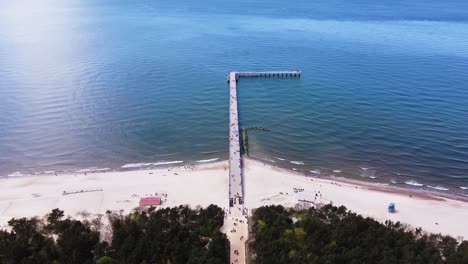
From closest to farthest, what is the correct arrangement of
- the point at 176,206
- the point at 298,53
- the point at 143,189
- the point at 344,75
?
the point at 176,206, the point at 143,189, the point at 344,75, the point at 298,53

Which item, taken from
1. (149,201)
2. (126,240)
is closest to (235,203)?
(149,201)

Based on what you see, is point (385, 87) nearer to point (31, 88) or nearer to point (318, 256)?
point (318, 256)

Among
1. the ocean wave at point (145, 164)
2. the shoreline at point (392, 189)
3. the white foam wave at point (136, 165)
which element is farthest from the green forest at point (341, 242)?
the white foam wave at point (136, 165)

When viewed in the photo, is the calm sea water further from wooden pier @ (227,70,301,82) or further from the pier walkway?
the pier walkway

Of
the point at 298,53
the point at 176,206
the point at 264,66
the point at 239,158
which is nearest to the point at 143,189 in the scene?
the point at 176,206

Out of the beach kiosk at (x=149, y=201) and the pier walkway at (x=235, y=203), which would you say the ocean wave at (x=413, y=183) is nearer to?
the pier walkway at (x=235, y=203)

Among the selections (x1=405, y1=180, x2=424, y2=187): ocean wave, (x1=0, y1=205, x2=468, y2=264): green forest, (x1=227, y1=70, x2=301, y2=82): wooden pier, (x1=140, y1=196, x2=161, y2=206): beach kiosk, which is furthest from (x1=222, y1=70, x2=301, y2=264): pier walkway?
(x1=405, y1=180, x2=424, y2=187): ocean wave
